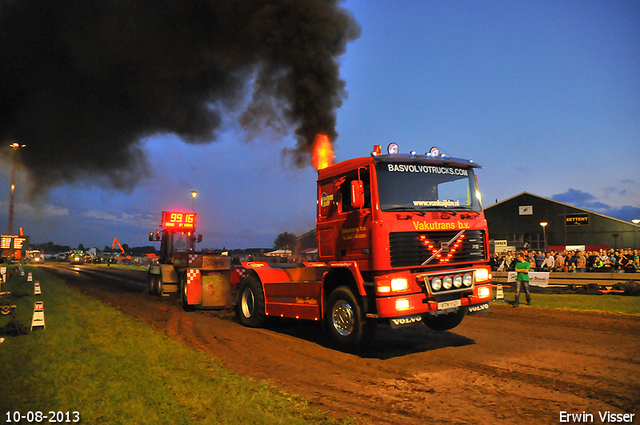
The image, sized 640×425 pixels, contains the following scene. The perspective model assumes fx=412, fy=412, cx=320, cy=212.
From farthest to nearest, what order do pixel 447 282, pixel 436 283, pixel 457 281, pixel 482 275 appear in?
1. pixel 482 275
2. pixel 457 281
3. pixel 447 282
4. pixel 436 283

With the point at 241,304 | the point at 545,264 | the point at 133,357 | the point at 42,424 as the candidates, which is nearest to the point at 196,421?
the point at 42,424

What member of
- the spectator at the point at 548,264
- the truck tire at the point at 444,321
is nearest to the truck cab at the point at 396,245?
the truck tire at the point at 444,321

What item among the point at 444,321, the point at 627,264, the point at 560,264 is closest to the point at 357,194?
the point at 444,321

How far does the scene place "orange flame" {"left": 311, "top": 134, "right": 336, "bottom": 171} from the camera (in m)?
13.4

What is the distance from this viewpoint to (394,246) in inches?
257

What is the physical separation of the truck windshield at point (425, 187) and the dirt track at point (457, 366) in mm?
2468

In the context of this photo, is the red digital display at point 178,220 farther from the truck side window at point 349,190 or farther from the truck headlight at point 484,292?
the truck headlight at point 484,292

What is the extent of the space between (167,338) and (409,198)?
545cm

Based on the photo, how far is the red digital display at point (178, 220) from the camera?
17.1 metres

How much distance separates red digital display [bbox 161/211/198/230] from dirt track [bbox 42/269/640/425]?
25.1 feet

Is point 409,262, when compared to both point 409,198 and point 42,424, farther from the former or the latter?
point 42,424

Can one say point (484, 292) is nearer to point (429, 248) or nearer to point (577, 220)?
point (429, 248)

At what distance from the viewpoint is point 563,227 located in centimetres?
3781

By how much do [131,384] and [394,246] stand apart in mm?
4138
